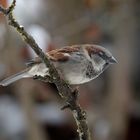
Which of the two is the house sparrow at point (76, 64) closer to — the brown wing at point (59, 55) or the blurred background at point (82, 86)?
the brown wing at point (59, 55)

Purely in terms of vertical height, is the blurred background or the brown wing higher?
the blurred background

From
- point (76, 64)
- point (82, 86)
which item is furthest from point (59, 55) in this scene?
point (82, 86)

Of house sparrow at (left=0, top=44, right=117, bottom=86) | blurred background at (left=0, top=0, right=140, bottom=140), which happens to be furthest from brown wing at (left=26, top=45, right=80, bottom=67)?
blurred background at (left=0, top=0, right=140, bottom=140)

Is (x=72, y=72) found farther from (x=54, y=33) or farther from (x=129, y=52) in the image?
(x=129, y=52)

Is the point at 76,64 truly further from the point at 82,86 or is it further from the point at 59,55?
the point at 82,86

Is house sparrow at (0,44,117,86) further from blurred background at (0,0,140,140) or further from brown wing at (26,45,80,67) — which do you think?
blurred background at (0,0,140,140)
